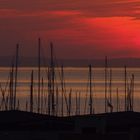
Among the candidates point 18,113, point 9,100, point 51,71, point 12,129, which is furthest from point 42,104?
point 12,129

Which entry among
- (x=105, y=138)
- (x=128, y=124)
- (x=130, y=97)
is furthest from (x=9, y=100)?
(x=105, y=138)

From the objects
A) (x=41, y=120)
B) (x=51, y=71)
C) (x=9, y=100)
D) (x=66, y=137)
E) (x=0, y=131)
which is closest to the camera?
(x=66, y=137)

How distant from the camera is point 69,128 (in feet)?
126

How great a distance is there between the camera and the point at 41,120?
40875 mm

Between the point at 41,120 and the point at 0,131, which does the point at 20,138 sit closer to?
the point at 0,131

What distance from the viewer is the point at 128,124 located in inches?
1566

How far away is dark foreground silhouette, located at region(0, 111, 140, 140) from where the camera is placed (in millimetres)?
35688

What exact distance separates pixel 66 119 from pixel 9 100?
73.3ft

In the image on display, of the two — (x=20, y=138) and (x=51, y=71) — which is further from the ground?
(x=51, y=71)

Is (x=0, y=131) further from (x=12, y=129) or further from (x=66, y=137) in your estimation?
(x=66, y=137)

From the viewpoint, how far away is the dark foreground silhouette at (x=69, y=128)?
35688 millimetres

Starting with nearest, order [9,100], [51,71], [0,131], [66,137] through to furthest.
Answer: [66,137]
[0,131]
[51,71]
[9,100]

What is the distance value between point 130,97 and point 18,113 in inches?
808

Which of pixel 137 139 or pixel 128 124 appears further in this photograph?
pixel 128 124
